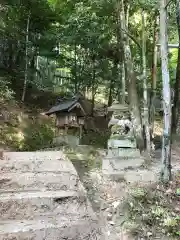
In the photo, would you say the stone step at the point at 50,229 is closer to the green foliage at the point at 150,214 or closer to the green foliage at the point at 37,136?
the green foliage at the point at 150,214

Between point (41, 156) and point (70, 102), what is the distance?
9.72 feet

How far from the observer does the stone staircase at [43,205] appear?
451 centimetres

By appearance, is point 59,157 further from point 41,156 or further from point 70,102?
point 70,102

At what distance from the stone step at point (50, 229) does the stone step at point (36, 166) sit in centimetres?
203

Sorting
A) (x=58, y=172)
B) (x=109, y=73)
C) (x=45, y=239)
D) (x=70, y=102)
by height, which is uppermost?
(x=109, y=73)

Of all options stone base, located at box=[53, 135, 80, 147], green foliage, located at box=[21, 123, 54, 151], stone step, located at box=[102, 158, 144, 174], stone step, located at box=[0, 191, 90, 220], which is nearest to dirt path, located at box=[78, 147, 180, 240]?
stone step, located at box=[102, 158, 144, 174]

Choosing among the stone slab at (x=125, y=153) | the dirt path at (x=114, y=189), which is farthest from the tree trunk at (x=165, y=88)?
the stone slab at (x=125, y=153)

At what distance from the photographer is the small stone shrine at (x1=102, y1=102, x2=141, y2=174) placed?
7.29 meters

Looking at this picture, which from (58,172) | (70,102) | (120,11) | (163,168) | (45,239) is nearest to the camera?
(45,239)

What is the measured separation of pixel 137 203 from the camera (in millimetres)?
5215

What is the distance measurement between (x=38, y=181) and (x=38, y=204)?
37.5 inches

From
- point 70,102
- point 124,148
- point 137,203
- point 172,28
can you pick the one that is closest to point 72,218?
point 137,203

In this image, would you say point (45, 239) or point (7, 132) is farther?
point (7, 132)

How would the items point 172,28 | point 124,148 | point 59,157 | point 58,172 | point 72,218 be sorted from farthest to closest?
point 172,28
point 59,157
point 124,148
point 58,172
point 72,218
